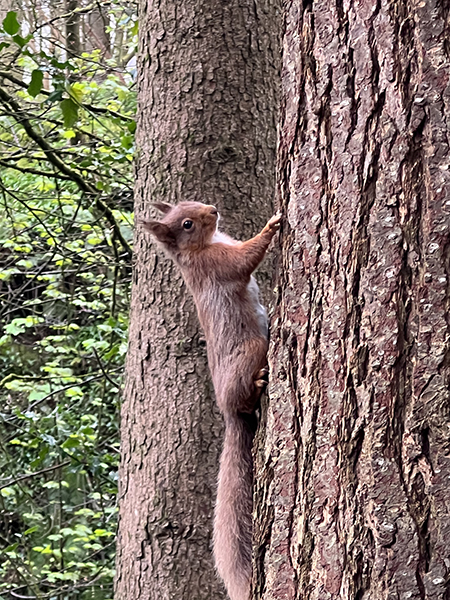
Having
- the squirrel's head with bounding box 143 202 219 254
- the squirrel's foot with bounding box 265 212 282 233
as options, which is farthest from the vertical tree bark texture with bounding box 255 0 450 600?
the squirrel's head with bounding box 143 202 219 254

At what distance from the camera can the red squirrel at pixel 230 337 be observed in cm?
176

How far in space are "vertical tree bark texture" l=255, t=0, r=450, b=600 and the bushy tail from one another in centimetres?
35

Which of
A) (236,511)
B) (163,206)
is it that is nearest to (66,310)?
(163,206)

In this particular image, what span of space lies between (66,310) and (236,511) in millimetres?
3734

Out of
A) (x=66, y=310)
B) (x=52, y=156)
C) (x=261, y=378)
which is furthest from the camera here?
(x=66, y=310)

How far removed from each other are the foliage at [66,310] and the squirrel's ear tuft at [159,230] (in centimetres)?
138

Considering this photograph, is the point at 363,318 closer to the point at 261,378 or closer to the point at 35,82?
the point at 261,378

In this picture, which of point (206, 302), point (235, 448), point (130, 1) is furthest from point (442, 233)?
point (130, 1)

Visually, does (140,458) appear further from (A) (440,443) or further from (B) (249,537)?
(A) (440,443)

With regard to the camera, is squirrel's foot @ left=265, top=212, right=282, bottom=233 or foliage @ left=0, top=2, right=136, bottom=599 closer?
squirrel's foot @ left=265, top=212, right=282, bottom=233

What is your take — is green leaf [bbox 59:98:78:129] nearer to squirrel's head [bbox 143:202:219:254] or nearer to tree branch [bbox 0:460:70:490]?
squirrel's head [bbox 143:202:219:254]

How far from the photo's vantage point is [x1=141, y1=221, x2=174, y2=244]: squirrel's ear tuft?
2420 mm

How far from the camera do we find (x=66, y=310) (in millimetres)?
5254

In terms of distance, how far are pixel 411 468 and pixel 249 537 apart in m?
0.75
